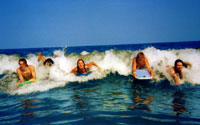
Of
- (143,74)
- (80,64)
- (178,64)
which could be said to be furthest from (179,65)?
(80,64)

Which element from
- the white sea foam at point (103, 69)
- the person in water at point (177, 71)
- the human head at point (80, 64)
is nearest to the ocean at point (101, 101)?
the white sea foam at point (103, 69)

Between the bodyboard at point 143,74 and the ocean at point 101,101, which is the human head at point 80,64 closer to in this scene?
the ocean at point 101,101

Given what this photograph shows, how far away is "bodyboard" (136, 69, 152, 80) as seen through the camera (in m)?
7.57

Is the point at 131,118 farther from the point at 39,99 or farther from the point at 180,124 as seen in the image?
the point at 39,99

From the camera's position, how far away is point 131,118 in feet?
12.7

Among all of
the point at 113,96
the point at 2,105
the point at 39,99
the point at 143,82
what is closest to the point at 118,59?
the point at 143,82

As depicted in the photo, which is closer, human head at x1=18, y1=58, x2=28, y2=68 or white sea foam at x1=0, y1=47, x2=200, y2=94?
white sea foam at x1=0, y1=47, x2=200, y2=94

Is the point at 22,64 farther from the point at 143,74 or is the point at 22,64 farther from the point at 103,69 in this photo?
the point at 143,74

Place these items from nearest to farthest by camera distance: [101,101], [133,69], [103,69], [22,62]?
[101,101] < [22,62] < [133,69] < [103,69]

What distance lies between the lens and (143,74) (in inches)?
314

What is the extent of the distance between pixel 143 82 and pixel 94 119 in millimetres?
4553

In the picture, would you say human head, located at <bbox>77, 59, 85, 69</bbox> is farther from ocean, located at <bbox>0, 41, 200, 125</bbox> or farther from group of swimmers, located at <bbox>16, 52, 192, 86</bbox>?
ocean, located at <bbox>0, 41, 200, 125</bbox>

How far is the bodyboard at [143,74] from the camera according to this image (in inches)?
298

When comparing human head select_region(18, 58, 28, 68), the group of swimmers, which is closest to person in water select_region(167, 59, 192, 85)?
the group of swimmers
